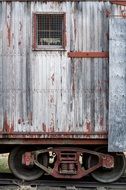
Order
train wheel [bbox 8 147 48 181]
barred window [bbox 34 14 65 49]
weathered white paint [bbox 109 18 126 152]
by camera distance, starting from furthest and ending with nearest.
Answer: train wheel [bbox 8 147 48 181], barred window [bbox 34 14 65 49], weathered white paint [bbox 109 18 126 152]

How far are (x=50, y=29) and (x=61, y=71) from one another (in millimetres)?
894

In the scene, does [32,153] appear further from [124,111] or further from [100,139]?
[124,111]

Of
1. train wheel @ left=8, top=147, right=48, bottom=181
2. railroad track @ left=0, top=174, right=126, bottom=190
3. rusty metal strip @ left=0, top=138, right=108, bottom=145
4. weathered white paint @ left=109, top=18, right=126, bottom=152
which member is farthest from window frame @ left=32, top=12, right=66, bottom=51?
railroad track @ left=0, top=174, right=126, bottom=190

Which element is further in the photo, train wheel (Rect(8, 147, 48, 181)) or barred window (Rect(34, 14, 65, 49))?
train wheel (Rect(8, 147, 48, 181))

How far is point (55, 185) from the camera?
10820 millimetres

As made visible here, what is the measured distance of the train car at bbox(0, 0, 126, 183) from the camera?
10586 millimetres

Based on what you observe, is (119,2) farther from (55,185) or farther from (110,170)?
(55,185)

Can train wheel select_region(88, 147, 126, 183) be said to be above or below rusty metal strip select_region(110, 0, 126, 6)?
below

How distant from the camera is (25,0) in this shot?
10586 mm

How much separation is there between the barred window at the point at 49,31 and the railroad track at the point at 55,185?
2870mm

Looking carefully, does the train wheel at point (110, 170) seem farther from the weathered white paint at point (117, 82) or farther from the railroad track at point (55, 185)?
the weathered white paint at point (117, 82)

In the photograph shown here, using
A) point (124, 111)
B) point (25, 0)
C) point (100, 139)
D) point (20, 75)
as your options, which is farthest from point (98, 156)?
point (25, 0)

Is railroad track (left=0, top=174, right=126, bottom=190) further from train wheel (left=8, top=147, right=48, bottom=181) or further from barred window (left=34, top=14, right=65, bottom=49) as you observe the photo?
barred window (left=34, top=14, right=65, bottom=49)

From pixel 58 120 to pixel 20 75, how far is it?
1.21 meters
